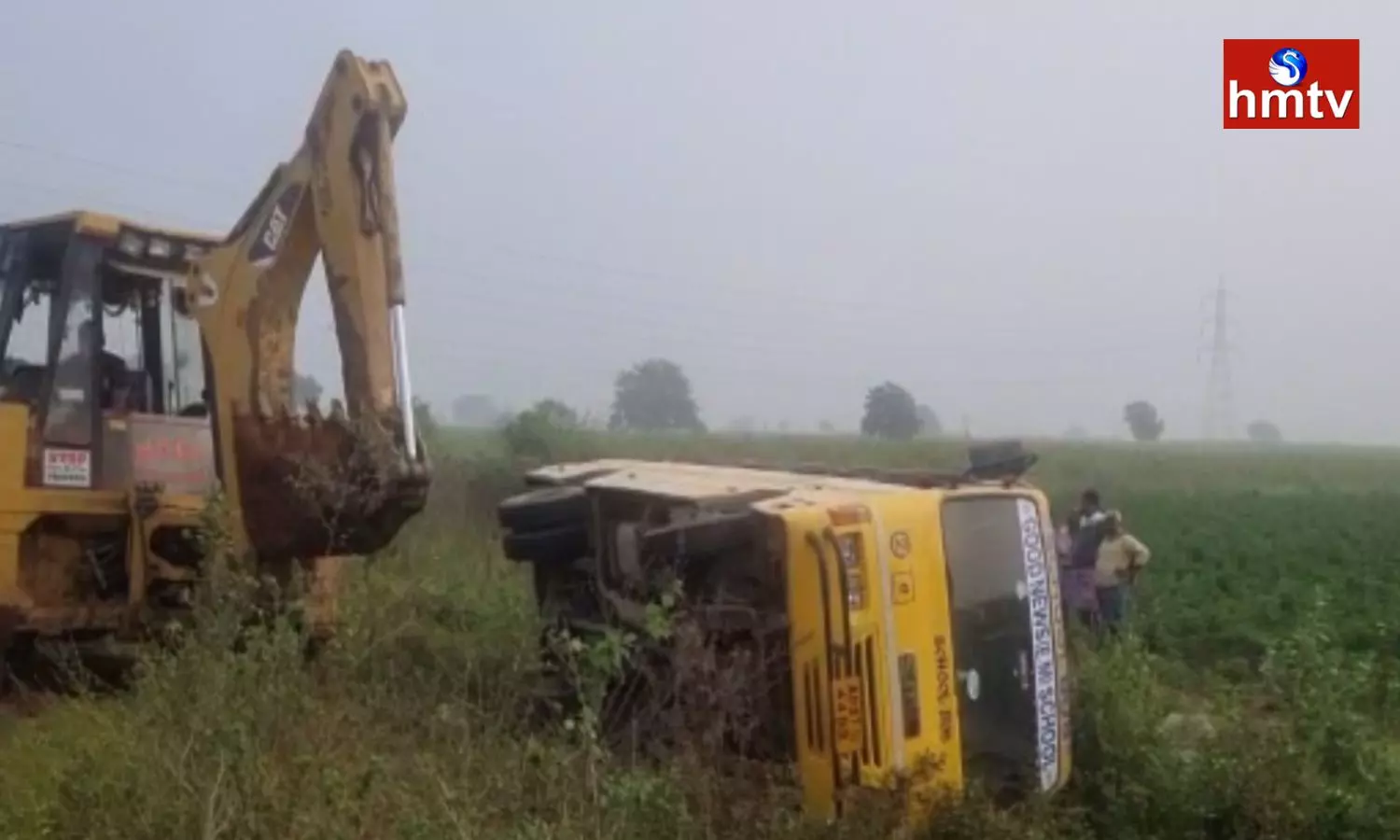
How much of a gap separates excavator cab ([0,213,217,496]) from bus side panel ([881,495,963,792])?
13.9ft

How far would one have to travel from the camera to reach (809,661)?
21.3ft

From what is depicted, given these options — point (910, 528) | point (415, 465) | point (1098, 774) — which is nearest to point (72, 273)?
point (415, 465)

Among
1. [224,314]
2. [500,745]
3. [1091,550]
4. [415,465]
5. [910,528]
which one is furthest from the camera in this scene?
[1091,550]

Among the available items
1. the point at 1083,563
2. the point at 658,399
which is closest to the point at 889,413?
the point at 658,399

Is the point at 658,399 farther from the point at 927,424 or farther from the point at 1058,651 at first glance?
the point at 1058,651

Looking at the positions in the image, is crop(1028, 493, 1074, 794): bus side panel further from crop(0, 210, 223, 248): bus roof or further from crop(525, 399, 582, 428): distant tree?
crop(525, 399, 582, 428): distant tree

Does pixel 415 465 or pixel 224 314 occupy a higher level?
pixel 224 314

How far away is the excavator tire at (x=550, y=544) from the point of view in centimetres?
827

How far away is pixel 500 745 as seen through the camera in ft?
20.5

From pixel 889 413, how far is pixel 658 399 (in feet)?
36.4

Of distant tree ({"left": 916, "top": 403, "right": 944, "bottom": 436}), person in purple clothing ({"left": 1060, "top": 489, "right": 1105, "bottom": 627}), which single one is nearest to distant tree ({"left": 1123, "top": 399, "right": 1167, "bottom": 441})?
distant tree ({"left": 916, "top": 403, "right": 944, "bottom": 436})

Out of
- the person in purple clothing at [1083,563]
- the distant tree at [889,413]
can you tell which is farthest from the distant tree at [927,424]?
the person in purple clothing at [1083,563]

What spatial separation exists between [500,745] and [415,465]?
212cm

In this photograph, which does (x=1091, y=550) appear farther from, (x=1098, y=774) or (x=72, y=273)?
(x=72, y=273)
